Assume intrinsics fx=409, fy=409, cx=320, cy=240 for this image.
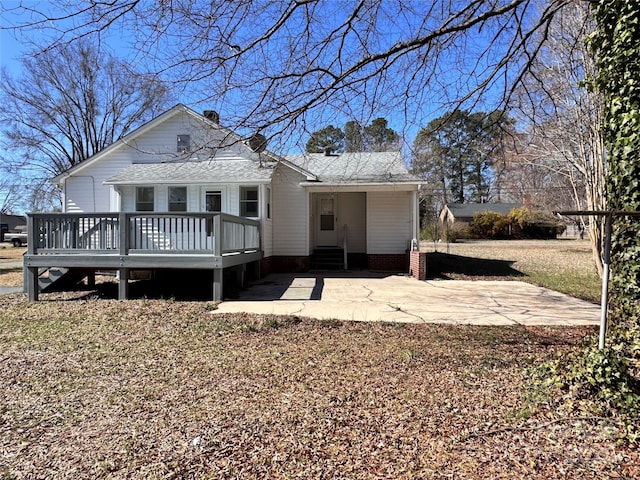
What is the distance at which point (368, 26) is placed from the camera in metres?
4.90

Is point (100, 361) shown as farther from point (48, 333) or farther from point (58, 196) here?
point (58, 196)

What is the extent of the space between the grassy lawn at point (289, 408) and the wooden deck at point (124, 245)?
8.78ft


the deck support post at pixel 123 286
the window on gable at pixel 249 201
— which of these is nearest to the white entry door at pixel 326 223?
the window on gable at pixel 249 201

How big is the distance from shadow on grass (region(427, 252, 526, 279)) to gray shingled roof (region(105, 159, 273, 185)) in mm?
6340

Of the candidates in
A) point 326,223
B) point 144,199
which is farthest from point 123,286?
point 326,223

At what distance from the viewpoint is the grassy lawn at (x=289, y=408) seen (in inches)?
101

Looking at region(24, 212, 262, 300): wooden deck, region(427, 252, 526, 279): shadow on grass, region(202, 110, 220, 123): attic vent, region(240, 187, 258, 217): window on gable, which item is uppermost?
region(202, 110, 220, 123): attic vent

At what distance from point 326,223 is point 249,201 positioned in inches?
151

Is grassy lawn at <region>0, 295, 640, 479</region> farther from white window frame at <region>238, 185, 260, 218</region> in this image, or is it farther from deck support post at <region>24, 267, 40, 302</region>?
white window frame at <region>238, 185, 260, 218</region>

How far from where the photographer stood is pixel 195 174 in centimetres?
1270

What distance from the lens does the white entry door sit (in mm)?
15508

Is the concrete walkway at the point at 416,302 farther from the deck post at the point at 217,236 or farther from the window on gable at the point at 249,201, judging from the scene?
the window on gable at the point at 249,201

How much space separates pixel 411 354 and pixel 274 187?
399 inches

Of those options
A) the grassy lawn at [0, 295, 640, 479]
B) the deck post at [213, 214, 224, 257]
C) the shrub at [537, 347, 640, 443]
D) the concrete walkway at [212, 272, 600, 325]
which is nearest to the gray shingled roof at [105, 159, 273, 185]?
the concrete walkway at [212, 272, 600, 325]
